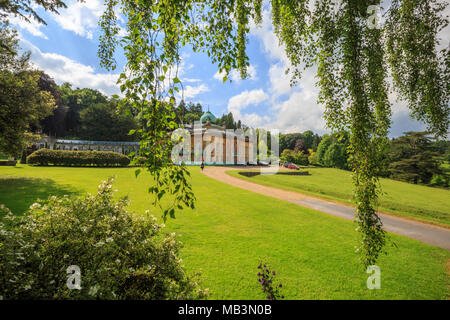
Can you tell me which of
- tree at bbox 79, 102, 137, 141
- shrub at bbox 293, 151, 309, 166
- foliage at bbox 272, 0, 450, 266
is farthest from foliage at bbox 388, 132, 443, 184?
→ tree at bbox 79, 102, 137, 141

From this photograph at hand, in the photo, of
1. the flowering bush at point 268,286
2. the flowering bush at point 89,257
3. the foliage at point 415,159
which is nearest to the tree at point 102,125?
the flowering bush at point 89,257

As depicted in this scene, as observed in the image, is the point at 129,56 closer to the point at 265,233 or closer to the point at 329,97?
the point at 329,97

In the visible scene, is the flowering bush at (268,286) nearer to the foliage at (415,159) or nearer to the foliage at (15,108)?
the foliage at (15,108)

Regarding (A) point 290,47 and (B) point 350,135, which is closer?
(B) point 350,135

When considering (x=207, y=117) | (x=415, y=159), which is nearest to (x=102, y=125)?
(x=207, y=117)

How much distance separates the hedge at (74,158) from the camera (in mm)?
25031

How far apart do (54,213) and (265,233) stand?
19.6 ft

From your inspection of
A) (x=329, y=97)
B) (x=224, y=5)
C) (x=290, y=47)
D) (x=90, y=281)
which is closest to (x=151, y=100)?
(x=224, y=5)

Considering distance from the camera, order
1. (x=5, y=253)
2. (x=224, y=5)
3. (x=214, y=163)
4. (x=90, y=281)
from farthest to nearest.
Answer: (x=214, y=163) < (x=224, y=5) < (x=90, y=281) < (x=5, y=253)

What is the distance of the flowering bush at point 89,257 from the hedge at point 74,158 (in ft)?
96.9

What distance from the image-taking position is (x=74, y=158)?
87.0 ft

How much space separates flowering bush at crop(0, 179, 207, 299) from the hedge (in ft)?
96.9

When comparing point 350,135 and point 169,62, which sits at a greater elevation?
point 169,62
